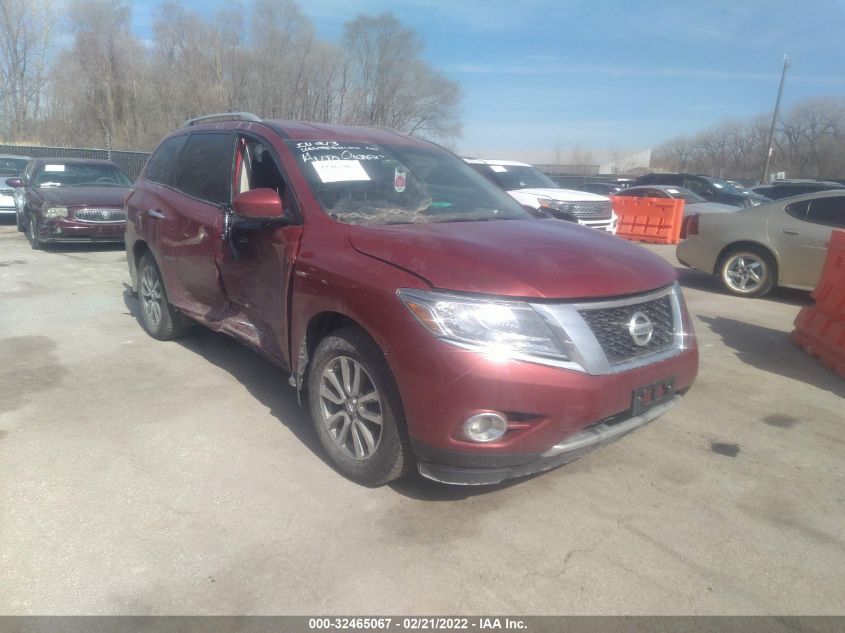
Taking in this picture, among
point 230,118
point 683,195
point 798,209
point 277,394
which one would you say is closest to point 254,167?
point 230,118

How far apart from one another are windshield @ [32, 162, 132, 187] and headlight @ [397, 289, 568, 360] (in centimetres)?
1113

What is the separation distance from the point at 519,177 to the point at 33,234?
29.5 ft

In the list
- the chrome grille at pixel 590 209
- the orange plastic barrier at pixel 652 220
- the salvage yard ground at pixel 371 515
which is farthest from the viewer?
the orange plastic barrier at pixel 652 220

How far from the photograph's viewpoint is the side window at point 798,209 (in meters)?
8.02

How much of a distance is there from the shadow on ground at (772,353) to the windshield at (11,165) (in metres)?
16.5

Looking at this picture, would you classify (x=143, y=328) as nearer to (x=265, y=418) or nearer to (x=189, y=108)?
(x=265, y=418)

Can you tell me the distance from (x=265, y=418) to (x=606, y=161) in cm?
8246

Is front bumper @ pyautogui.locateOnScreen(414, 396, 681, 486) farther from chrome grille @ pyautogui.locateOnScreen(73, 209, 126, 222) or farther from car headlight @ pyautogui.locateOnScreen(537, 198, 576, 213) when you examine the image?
chrome grille @ pyautogui.locateOnScreen(73, 209, 126, 222)

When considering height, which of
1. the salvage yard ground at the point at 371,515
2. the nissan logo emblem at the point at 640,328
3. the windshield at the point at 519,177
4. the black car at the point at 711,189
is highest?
the black car at the point at 711,189

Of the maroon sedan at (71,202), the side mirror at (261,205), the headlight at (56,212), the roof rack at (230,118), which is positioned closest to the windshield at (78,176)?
the maroon sedan at (71,202)

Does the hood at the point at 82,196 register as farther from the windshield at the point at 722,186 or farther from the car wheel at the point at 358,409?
the windshield at the point at 722,186

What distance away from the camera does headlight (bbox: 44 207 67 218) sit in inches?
419

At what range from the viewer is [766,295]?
8.68 metres

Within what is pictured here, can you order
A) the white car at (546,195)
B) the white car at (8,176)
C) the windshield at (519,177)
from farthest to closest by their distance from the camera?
the white car at (8,176)
the windshield at (519,177)
the white car at (546,195)
